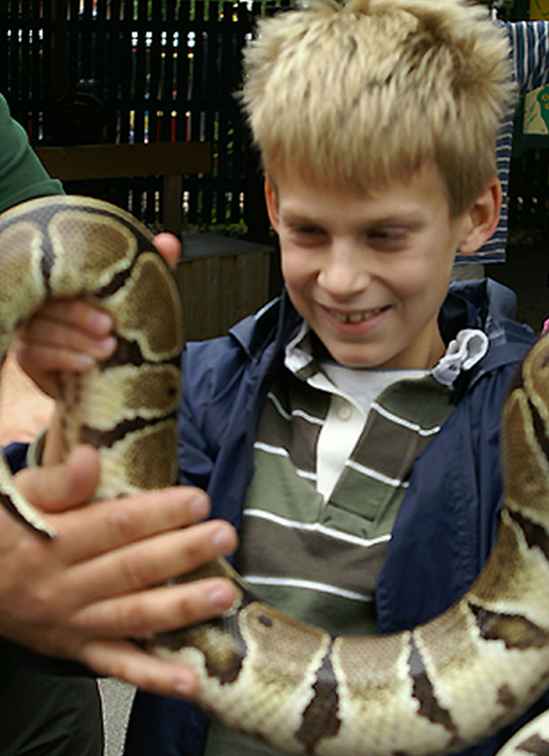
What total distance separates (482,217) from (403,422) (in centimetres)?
41

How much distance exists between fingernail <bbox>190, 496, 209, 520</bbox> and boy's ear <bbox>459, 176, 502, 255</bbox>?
72 centimetres

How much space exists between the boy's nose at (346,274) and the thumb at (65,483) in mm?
462

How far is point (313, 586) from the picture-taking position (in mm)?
2076

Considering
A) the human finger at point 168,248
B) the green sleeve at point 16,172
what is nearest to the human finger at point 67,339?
the human finger at point 168,248

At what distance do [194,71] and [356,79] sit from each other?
810 cm

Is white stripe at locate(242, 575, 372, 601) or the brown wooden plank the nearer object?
white stripe at locate(242, 575, 372, 601)

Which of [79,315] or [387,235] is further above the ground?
[387,235]

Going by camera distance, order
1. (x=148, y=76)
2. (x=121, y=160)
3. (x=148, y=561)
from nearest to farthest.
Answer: (x=148, y=561) → (x=121, y=160) → (x=148, y=76)

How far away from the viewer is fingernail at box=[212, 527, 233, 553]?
1783mm

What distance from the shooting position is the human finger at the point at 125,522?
1.79 m

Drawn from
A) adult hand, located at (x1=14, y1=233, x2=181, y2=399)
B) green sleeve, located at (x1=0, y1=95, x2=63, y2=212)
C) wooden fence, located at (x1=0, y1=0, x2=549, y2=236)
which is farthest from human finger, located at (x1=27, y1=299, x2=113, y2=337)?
wooden fence, located at (x1=0, y1=0, x2=549, y2=236)

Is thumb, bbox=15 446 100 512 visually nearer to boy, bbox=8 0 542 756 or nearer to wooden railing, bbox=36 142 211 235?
boy, bbox=8 0 542 756

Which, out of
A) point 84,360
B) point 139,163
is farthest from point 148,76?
point 84,360

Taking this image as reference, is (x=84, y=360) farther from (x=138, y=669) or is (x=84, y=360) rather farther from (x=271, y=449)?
(x=138, y=669)
